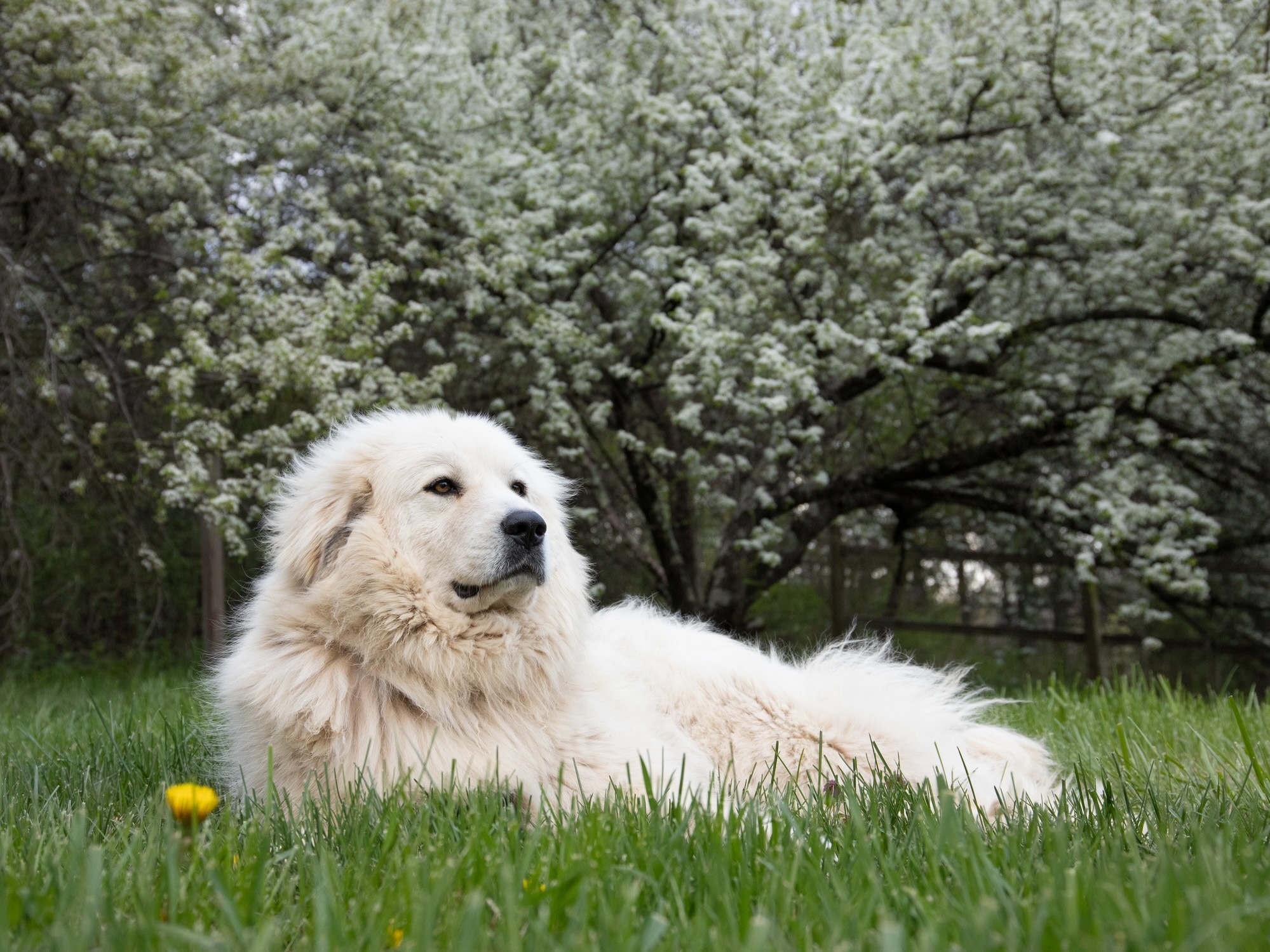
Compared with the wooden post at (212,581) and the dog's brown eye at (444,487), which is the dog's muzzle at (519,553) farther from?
the wooden post at (212,581)

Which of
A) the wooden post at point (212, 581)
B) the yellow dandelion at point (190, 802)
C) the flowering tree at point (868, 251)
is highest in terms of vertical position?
the flowering tree at point (868, 251)

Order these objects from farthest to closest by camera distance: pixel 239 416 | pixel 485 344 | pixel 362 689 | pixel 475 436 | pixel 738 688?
pixel 485 344, pixel 239 416, pixel 738 688, pixel 475 436, pixel 362 689

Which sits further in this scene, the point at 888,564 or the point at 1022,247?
the point at 888,564

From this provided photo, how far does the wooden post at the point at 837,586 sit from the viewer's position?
32.4 ft

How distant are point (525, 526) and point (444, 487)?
0.29 meters

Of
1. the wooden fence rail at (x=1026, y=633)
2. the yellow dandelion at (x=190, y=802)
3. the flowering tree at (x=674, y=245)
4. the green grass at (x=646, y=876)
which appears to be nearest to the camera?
the green grass at (x=646, y=876)

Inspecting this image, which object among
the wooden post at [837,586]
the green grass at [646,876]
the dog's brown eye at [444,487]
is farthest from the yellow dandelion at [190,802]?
the wooden post at [837,586]

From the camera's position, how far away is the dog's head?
105 inches

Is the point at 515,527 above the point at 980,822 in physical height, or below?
above

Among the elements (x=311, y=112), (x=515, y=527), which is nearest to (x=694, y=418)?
(x=311, y=112)

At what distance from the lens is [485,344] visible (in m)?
8.05

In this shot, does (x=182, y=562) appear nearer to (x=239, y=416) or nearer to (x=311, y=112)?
(x=239, y=416)

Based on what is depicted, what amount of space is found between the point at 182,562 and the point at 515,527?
6689mm

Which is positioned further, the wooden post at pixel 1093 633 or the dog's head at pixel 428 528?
the wooden post at pixel 1093 633
